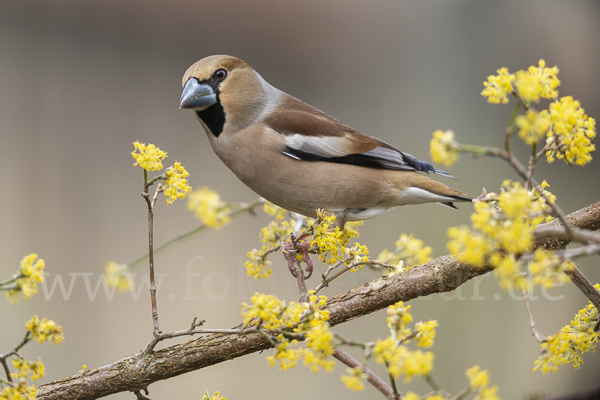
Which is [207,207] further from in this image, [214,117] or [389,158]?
[389,158]

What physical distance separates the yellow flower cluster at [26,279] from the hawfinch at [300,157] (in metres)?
0.91

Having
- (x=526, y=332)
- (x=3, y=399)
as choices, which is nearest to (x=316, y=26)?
(x=526, y=332)

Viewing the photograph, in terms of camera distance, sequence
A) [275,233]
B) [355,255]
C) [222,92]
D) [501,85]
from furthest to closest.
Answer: [222,92] < [275,233] < [355,255] < [501,85]

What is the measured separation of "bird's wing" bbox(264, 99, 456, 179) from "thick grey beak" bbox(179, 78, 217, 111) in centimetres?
21

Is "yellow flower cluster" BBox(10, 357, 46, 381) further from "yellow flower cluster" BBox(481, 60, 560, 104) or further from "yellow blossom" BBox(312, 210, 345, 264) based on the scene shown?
"yellow flower cluster" BBox(481, 60, 560, 104)

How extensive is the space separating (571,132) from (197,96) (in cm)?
106

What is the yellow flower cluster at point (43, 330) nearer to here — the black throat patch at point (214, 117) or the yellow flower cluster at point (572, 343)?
the yellow flower cluster at point (572, 343)

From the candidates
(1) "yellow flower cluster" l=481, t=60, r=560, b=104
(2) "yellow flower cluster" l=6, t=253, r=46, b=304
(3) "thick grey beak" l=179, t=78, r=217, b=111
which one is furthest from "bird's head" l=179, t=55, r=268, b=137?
(1) "yellow flower cluster" l=481, t=60, r=560, b=104

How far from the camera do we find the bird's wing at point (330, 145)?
166cm

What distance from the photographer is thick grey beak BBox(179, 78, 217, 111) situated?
4.88ft

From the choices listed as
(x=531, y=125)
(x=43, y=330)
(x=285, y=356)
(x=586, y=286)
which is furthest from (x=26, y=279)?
(x=586, y=286)

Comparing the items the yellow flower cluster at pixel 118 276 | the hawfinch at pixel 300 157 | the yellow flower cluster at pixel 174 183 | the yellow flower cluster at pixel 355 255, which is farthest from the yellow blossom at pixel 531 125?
the hawfinch at pixel 300 157

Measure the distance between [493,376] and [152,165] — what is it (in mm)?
2449

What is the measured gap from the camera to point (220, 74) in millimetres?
1628
